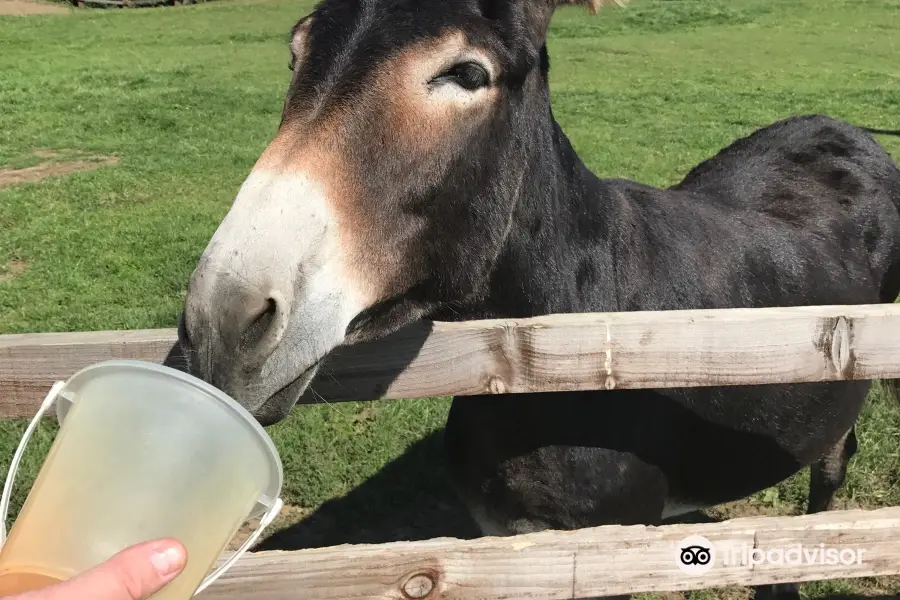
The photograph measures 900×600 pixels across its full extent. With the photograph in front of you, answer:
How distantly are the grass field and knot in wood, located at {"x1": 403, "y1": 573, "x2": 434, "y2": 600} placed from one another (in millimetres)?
2058

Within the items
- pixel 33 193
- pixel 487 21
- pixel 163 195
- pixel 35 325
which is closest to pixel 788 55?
pixel 163 195

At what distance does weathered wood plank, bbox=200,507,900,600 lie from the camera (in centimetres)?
194

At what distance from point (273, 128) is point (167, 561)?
11.2m

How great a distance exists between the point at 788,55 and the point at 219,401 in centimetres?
2012

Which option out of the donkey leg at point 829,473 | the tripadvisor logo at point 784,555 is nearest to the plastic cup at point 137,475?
the tripadvisor logo at point 784,555

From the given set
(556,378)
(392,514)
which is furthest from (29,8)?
(556,378)

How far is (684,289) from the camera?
2.68 metres

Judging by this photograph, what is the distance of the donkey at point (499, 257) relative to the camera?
60.6 inches

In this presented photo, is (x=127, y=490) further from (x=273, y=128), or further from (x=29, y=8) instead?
(x=29, y=8)

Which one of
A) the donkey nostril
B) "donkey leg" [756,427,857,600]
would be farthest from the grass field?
the donkey nostril

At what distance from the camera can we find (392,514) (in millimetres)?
4121

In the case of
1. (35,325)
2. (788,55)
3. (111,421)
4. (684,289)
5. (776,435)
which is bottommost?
(788,55)

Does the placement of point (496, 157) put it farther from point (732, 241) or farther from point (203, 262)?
point (732, 241)

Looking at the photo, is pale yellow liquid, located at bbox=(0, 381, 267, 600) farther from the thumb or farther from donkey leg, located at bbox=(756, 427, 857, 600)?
donkey leg, located at bbox=(756, 427, 857, 600)
